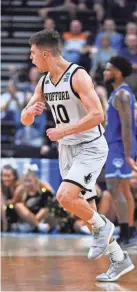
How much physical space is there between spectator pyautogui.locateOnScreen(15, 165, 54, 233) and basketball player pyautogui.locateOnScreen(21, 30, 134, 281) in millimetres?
4602

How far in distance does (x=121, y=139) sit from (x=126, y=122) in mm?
320

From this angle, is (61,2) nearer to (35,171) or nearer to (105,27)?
(105,27)

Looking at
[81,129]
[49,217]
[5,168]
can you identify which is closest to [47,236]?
[49,217]

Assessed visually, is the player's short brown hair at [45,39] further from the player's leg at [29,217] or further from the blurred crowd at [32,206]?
the player's leg at [29,217]

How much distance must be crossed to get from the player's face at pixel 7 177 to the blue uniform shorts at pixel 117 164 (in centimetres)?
282

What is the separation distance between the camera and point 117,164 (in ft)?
29.5

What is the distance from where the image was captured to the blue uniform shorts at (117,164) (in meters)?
8.98

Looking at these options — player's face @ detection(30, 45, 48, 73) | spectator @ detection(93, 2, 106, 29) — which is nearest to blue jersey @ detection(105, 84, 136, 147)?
player's face @ detection(30, 45, 48, 73)

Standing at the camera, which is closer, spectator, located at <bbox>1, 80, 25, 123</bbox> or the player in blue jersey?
the player in blue jersey

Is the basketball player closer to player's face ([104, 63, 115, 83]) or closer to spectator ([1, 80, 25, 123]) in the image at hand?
player's face ([104, 63, 115, 83])

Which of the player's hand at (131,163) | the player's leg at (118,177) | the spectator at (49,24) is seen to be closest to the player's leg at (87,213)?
the player's hand at (131,163)

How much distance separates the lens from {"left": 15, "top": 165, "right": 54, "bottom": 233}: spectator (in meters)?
11.3

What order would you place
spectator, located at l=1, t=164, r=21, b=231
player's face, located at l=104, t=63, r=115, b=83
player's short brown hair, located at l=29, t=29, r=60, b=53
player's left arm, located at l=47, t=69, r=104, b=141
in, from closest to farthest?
player's left arm, located at l=47, t=69, r=104, b=141
player's short brown hair, located at l=29, t=29, r=60, b=53
player's face, located at l=104, t=63, r=115, b=83
spectator, located at l=1, t=164, r=21, b=231

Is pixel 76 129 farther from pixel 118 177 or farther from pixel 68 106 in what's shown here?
pixel 118 177
